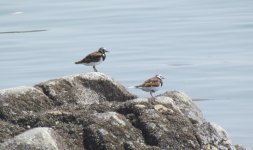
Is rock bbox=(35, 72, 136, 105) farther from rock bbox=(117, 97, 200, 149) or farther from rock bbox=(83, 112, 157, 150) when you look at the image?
rock bbox=(83, 112, 157, 150)

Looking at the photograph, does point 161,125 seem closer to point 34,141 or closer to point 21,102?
point 21,102

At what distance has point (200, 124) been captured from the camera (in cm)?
899

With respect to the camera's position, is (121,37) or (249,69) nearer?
(249,69)

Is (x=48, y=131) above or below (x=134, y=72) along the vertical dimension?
above

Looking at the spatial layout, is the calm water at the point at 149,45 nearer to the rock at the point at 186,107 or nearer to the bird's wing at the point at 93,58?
the bird's wing at the point at 93,58

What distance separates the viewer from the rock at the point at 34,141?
743 centimetres

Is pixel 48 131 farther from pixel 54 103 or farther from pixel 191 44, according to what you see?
pixel 191 44

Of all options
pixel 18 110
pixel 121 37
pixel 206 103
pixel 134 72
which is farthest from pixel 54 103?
pixel 121 37

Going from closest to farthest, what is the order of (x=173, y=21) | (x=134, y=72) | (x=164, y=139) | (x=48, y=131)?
(x=48, y=131), (x=164, y=139), (x=134, y=72), (x=173, y=21)

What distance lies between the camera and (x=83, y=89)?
360 inches

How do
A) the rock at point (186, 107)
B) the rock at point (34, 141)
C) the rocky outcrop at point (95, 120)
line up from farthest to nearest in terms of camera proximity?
1. the rock at point (186, 107)
2. the rocky outcrop at point (95, 120)
3. the rock at point (34, 141)

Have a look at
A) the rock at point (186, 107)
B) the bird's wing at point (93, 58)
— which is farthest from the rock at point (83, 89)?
the bird's wing at point (93, 58)

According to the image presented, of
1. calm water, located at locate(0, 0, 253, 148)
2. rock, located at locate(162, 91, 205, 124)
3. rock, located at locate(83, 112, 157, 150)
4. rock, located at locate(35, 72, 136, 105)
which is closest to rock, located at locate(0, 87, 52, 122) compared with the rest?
rock, located at locate(35, 72, 136, 105)

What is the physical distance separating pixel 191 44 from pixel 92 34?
134 inches
